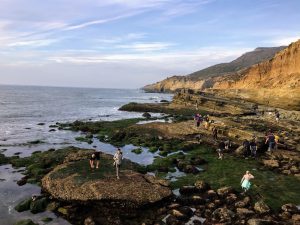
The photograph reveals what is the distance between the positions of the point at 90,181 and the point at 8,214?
6344 mm

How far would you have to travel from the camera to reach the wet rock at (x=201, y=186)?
28241 millimetres

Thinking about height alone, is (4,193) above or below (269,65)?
below

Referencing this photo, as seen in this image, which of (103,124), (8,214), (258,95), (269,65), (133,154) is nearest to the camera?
(8,214)

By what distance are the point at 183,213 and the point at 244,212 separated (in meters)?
4.28

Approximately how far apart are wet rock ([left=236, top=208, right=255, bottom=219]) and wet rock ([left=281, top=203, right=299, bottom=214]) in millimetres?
2424

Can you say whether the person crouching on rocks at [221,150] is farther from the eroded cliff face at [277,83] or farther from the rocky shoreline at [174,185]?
the eroded cliff face at [277,83]

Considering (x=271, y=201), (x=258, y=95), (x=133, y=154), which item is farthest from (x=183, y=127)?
(x=258, y=95)

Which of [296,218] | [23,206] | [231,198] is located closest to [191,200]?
[231,198]

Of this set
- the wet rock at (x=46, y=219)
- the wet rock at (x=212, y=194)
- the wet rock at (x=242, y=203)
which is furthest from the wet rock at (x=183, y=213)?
the wet rock at (x=46, y=219)

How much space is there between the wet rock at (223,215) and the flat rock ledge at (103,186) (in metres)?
4.25

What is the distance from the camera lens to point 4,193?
28.7 m

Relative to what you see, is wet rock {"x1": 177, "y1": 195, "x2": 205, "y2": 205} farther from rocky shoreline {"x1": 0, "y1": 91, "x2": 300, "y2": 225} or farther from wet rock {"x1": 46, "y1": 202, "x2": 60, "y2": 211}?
wet rock {"x1": 46, "y1": 202, "x2": 60, "y2": 211}

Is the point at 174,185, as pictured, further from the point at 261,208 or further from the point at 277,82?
the point at 277,82

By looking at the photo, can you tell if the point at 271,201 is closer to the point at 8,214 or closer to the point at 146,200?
the point at 146,200
